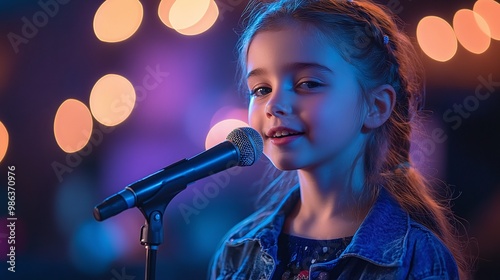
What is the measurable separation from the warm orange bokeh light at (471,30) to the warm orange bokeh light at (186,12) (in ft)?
3.35

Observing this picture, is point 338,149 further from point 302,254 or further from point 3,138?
point 3,138

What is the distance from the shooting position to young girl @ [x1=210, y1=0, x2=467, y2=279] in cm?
100

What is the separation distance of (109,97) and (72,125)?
20 cm

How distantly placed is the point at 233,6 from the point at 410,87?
48.1 inches

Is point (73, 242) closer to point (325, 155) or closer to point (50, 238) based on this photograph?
point (50, 238)

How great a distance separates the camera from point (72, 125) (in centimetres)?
234

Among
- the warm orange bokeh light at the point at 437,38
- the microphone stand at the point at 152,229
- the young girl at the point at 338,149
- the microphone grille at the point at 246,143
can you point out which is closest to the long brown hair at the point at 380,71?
the young girl at the point at 338,149

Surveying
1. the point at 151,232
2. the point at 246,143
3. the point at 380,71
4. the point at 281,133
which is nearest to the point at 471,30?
the point at 380,71

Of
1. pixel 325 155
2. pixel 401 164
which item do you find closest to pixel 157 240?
pixel 325 155

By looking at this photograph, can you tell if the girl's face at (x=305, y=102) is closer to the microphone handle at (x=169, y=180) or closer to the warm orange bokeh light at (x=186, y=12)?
the microphone handle at (x=169, y=180)

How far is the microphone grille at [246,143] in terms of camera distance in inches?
35.2

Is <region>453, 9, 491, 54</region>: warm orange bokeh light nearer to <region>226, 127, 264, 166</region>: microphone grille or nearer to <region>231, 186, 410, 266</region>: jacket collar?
<region>231, 186, 410, 266</region>: jacket collar

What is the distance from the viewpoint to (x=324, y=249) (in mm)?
1053

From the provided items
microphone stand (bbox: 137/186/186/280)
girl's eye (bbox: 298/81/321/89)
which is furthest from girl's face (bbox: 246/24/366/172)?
microphone stand (bbox: 137/186/186/280)
